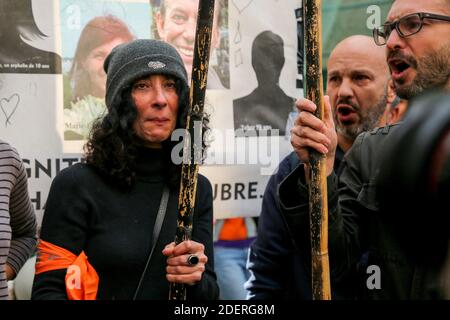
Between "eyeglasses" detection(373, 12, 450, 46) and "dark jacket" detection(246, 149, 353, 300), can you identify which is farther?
"dark jacket" detection(246, 149, 353, 300)

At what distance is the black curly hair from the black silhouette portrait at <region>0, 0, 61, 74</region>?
60 cm

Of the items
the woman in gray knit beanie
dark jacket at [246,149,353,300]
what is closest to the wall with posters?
the woman in gray knit beanie

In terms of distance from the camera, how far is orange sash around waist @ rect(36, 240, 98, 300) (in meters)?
1.92

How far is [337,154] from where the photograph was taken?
2.67 m

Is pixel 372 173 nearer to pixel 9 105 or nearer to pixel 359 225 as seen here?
pixel 359 225

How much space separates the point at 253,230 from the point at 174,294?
5.01 feet

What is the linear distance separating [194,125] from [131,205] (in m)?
0.48

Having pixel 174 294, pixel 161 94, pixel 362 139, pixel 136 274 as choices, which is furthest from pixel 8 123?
pixel 362 139

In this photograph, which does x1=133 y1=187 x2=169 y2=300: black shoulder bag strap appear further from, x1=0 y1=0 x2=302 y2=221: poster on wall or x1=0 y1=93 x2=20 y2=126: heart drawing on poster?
x1=0 y1=93 x2=20 y2=126: heart drawing on poster

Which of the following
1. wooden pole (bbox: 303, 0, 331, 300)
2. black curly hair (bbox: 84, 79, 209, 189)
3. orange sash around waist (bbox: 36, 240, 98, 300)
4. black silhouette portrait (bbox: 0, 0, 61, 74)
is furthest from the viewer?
black silhouette portrait (bbox: 0, 0, 61, 74)

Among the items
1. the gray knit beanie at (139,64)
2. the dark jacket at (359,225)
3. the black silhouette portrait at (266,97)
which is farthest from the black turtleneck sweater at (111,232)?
the black silhouette portrait at (266,97)

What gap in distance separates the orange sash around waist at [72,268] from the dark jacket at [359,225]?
0.63m

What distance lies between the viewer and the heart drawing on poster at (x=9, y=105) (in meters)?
2.65

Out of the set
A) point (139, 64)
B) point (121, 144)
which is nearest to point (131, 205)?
point (121, 144)
